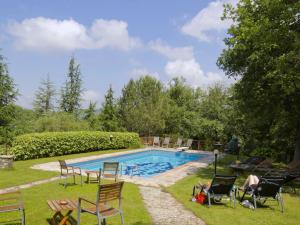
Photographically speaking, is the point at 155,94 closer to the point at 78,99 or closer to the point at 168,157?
the point at 168,157

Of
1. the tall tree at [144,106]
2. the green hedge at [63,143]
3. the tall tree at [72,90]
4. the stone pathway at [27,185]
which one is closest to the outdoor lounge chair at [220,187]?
the stone pathway at [27,185]

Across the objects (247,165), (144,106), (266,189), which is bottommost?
(266,189)

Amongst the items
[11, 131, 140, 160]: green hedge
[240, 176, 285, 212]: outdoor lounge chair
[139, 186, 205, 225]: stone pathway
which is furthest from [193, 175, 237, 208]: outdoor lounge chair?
[11, 131, 140, 160]: green hedge

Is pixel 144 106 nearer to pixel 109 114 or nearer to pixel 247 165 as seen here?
A: pixel 109 114

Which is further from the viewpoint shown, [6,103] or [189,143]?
[189,143]

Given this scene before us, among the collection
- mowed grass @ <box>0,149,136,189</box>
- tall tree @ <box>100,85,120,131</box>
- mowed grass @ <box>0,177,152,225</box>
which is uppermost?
tall tree @ <box>100,85,120,131</box>

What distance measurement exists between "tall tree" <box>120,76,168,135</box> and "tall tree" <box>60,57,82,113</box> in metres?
8.55

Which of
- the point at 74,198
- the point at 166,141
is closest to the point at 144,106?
the point at 166,141

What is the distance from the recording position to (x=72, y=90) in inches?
1534

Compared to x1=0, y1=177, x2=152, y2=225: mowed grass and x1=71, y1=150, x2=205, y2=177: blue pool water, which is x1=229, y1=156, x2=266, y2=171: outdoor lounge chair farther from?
x1=0, y1=177, x2=152, y2=225: mowed grass

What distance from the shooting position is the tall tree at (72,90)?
38.7 metres

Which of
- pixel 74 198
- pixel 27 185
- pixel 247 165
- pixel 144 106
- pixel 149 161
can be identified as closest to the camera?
pixel 74 198

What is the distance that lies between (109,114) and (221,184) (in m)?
26.3

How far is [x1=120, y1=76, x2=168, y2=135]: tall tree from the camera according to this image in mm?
28203
